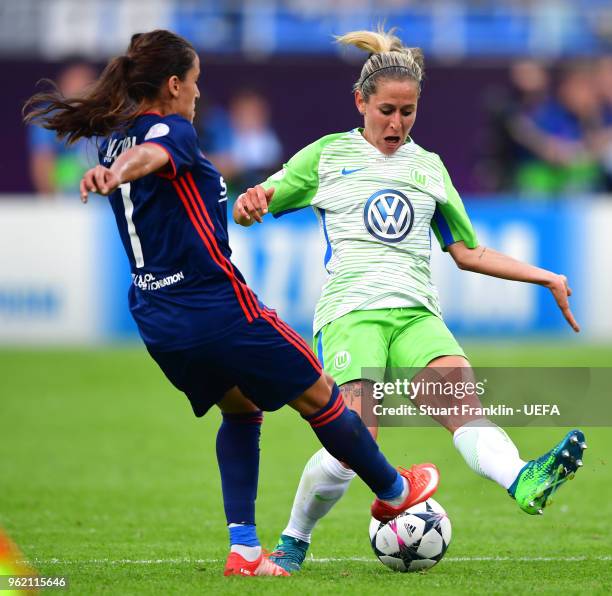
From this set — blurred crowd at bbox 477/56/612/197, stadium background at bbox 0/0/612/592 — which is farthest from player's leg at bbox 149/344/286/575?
blurred crowd at bbox 477/56/612/197

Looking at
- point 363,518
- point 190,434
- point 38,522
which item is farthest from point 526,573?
point 190,434

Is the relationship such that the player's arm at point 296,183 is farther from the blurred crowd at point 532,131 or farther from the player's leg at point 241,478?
the blurred crowd at point 532,131

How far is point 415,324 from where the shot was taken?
5.90m

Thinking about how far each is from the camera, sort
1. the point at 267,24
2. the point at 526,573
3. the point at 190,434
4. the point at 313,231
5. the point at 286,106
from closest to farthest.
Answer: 1. the point at 526,573
2. the point at 190,434
3. the point at 313,231
4. the point at 286,106
5. the point at 267,24

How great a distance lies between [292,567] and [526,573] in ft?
3.34

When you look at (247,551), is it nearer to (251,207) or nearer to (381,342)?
(381,342)

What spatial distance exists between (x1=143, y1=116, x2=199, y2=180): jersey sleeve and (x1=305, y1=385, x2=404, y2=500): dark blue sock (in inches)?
43.8

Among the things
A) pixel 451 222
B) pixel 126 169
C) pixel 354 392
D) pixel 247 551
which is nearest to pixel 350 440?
pixel 354 392

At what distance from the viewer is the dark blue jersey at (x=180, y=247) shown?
5195 mm

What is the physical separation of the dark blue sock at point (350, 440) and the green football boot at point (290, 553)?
0.65 metres

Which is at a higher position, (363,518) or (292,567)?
(292,567)

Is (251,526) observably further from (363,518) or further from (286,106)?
(286,106)

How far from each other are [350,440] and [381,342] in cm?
58

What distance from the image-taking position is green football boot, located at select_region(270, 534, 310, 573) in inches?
234
